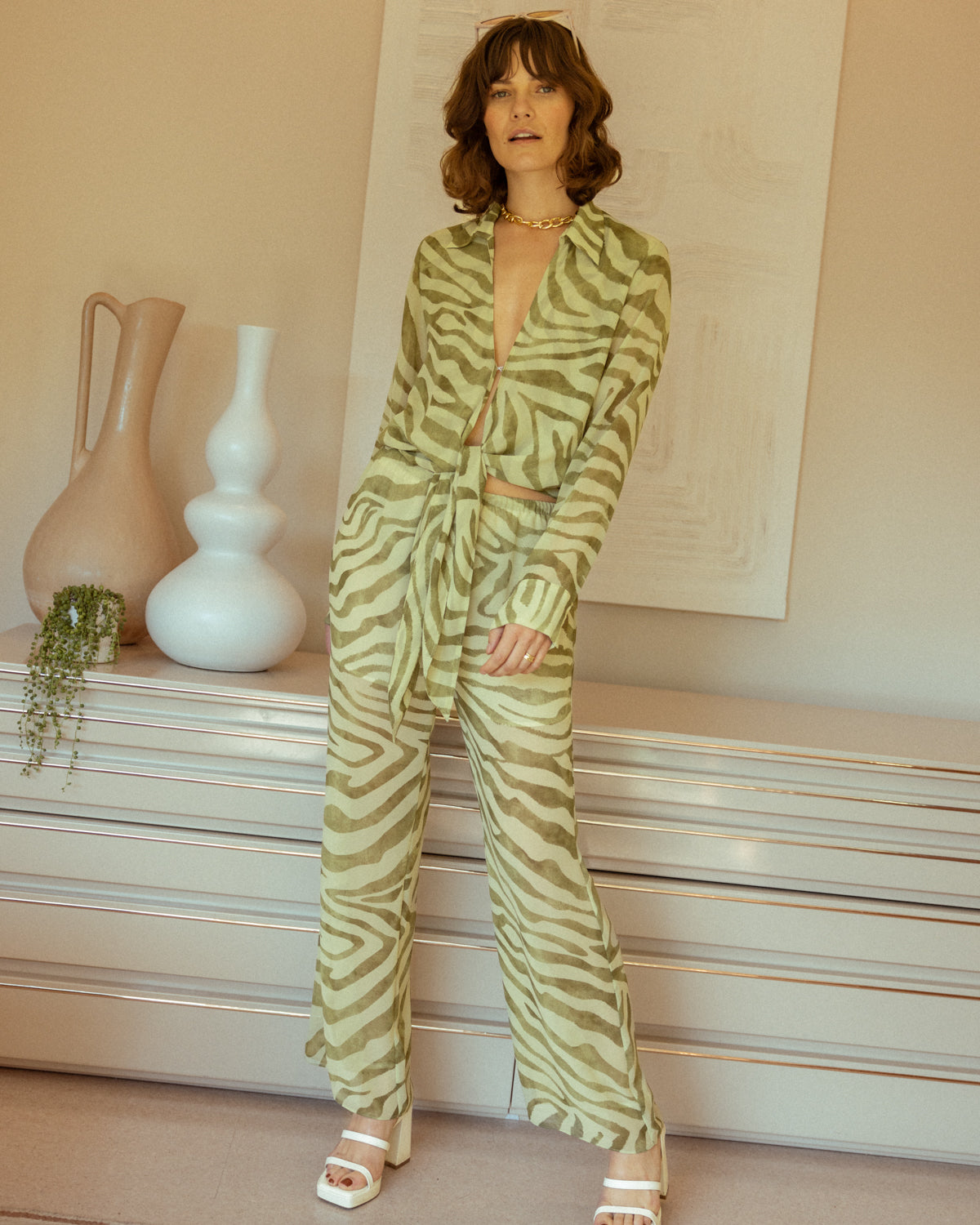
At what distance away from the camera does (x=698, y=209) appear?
2.41 m

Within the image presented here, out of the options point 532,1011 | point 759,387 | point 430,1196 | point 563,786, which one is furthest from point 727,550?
point 430,1196

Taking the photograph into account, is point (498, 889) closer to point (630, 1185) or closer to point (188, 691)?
point (630, 1185)

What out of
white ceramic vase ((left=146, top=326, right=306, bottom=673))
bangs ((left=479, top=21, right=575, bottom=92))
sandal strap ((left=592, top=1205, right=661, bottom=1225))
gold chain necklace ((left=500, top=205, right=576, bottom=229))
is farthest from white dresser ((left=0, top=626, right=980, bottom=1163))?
bangs ((left=479, top=21, right=575, bottom=92))

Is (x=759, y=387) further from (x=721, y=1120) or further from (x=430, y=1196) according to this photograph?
(x=430, y=1196)

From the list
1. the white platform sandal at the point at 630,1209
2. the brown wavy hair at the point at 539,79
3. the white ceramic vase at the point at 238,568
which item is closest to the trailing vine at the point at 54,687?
the white ceramic vase at the point at 238,568

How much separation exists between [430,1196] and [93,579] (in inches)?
47.3

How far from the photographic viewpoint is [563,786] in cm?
168

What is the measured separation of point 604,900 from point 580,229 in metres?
1.03

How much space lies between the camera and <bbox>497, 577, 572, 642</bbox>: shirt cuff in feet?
5.21

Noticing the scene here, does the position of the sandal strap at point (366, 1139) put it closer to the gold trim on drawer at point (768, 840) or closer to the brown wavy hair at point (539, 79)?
the gold trim on drawer at point (768, 840)

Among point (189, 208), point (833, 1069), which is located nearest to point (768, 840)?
point (833, 1069)

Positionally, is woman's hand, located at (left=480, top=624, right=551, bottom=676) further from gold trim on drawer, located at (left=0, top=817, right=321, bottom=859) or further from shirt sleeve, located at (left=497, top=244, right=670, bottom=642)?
gold trim on drawer, located at (left=0, top=817, right=321, bottom=859)

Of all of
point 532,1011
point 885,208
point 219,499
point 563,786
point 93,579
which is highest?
point 885,208

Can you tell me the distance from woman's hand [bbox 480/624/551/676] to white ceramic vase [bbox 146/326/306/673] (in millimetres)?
622
